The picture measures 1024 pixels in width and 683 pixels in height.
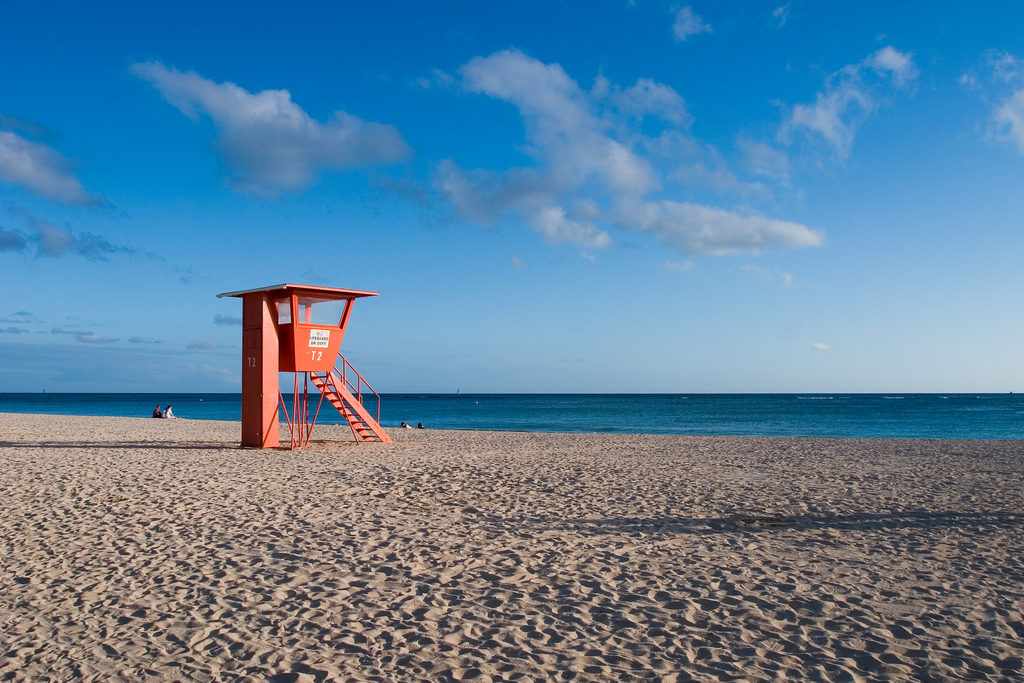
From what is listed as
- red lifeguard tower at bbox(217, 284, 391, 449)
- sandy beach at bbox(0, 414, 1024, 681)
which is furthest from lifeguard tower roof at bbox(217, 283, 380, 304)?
sandy beach at bbox(0, 414, 1024, 681)

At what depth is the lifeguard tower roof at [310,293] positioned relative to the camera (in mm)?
16406

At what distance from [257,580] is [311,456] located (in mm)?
9782

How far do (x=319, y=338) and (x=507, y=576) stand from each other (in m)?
12.1

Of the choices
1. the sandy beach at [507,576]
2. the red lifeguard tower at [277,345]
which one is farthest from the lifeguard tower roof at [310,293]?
the sandy beach at [507,576]

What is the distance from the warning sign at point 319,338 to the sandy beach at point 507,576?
4894 millimetres

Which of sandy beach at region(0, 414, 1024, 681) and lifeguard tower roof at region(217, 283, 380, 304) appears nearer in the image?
sandy beach at region(0, 414, 1024, 681)

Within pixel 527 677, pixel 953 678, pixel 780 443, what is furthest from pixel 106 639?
pixel 780 443

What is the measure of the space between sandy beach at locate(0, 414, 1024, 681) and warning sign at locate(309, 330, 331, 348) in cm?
489

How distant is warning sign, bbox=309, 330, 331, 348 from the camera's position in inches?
676

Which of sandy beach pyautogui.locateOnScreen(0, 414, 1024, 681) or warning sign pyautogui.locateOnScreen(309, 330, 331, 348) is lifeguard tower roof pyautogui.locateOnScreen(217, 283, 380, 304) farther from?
sandy beach pyautogui.locateOnScreen(0, 414, 1024, 681)

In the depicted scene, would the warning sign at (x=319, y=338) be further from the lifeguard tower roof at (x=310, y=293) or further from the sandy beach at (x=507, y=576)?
the sandy beach at (x=507, y=576)

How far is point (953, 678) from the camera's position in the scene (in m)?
4.23

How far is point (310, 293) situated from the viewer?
55.5 ft

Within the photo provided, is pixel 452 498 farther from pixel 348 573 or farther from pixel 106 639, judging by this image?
pixel 106 639
